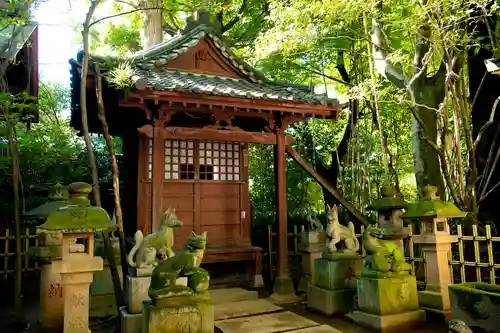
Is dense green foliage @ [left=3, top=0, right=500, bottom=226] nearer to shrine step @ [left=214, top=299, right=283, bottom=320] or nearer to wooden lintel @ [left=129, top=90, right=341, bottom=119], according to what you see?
wooden lintel @ [left=129, top=90, right=341, bottom=119]

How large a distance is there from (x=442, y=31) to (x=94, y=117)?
8.38 m

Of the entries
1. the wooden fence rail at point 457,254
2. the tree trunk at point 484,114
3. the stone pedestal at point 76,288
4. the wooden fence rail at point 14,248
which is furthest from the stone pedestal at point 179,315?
the tree trunk at point 484,114

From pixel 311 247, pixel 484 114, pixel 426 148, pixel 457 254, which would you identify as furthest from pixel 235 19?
pixel 457 254

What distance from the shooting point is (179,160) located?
943 cm

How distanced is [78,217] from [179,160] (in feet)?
13.9

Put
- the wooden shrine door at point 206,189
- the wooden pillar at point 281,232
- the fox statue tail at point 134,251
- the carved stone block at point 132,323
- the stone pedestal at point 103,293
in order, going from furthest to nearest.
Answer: the wooden shrine door at point 206,189, the wooden pillar at point 281,232, the stone pedestal at point 103,293, the fox statue tail at point 134,251, the carved stone block at point 132,323

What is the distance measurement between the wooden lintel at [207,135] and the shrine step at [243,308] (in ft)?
11.3

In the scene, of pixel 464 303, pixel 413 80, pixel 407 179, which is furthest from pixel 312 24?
pixel 407 179

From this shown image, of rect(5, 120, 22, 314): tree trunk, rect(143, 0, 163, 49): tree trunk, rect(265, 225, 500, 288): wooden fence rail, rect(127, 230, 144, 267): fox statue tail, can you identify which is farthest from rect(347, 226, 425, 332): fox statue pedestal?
rect(143, 0, 163, 49): tree trunk

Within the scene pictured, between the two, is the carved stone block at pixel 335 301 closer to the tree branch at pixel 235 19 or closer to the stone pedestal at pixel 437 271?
the stone pedestal at pixel 437 271

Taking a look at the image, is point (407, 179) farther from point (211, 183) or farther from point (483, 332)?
point (483, 332)

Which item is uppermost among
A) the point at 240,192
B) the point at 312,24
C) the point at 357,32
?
the point at 357,32

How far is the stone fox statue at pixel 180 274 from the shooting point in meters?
4.94

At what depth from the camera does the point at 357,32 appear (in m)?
11.5
